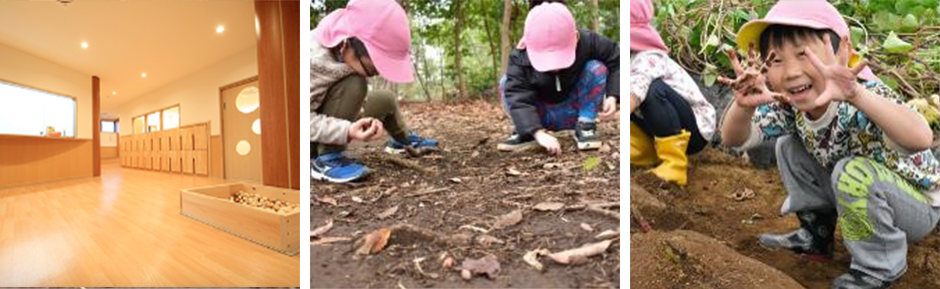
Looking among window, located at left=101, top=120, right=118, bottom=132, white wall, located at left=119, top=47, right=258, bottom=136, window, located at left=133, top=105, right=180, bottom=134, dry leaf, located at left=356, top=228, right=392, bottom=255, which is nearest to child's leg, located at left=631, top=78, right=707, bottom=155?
dry leaf, located at left=356, top=228, right=392, bottom=255

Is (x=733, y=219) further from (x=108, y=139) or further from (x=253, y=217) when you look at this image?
(x=108, y=139)

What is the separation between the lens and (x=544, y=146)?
125 centimetres

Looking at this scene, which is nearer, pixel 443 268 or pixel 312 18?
pixel 443 268

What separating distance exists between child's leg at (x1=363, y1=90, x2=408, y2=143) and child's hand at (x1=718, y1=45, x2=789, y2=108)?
1.17 meters

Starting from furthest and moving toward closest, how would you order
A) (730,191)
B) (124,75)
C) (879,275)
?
(124,75) → (730,191) → (879,275)

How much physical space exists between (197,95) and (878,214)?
3.93 meters

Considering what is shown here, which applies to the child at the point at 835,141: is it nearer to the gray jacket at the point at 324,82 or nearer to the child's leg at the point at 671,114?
the child's leg at the point at 671,114

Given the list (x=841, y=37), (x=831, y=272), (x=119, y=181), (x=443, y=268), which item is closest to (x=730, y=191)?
(x=831, y=272)

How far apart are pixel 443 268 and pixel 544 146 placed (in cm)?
57

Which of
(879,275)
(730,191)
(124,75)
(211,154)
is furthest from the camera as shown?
(211,154)

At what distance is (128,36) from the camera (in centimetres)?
225

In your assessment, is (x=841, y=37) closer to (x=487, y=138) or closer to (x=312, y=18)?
(x=487, y=138)

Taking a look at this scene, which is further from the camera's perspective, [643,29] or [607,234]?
[643,29]

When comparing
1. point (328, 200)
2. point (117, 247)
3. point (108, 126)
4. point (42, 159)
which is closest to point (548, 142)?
point (328, 200)
